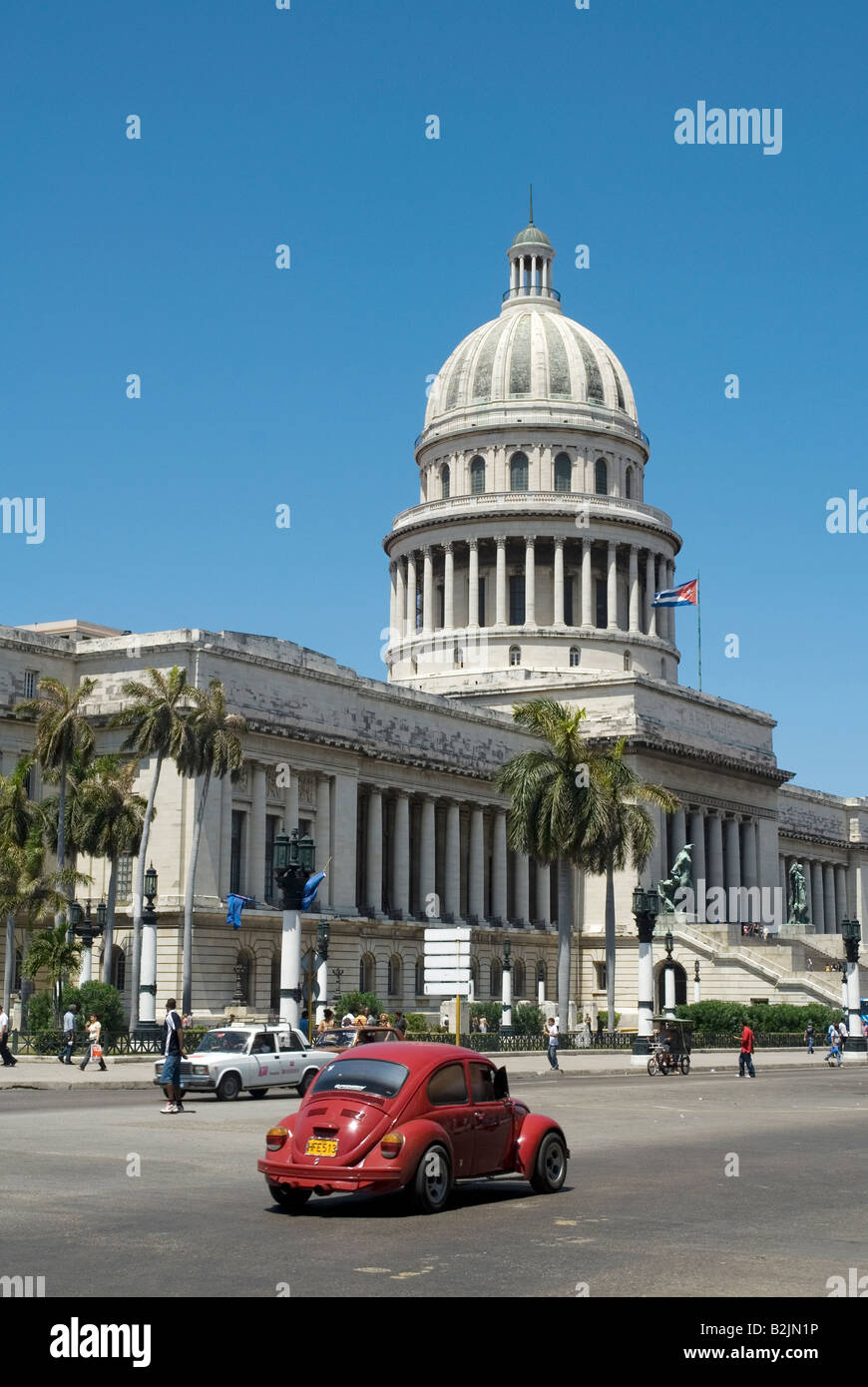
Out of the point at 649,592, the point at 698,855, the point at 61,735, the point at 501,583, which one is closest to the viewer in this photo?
the point at 61,735

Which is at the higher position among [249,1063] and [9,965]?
[9,965]

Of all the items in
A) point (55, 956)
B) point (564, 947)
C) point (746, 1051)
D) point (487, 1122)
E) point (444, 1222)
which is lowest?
point (444, 1222)

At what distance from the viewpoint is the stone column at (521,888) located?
90375 millimetres

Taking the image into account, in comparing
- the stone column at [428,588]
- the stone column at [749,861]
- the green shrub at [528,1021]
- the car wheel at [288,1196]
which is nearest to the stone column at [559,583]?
the stone column at [428,588]

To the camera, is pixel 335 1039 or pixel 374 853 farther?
pixel 374 853

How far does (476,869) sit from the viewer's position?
86938 millimetres

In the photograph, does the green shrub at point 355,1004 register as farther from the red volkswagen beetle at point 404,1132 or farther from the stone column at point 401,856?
the red volkswagen beetle at point 404,1132

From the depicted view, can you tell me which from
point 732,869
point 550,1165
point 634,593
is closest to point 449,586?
point 634,593

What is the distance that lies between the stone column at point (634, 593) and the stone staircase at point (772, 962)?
78.5ft

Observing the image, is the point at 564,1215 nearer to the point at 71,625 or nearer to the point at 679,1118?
the point at 679,1118

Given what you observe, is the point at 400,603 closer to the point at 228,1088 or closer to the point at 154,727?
the point at 154,727

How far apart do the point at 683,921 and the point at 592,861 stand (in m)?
23.5

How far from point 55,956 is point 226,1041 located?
2030cm

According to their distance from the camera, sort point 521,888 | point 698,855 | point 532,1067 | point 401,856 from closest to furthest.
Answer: point 532,1067
point 401,856
point 521,888
point 698,855
